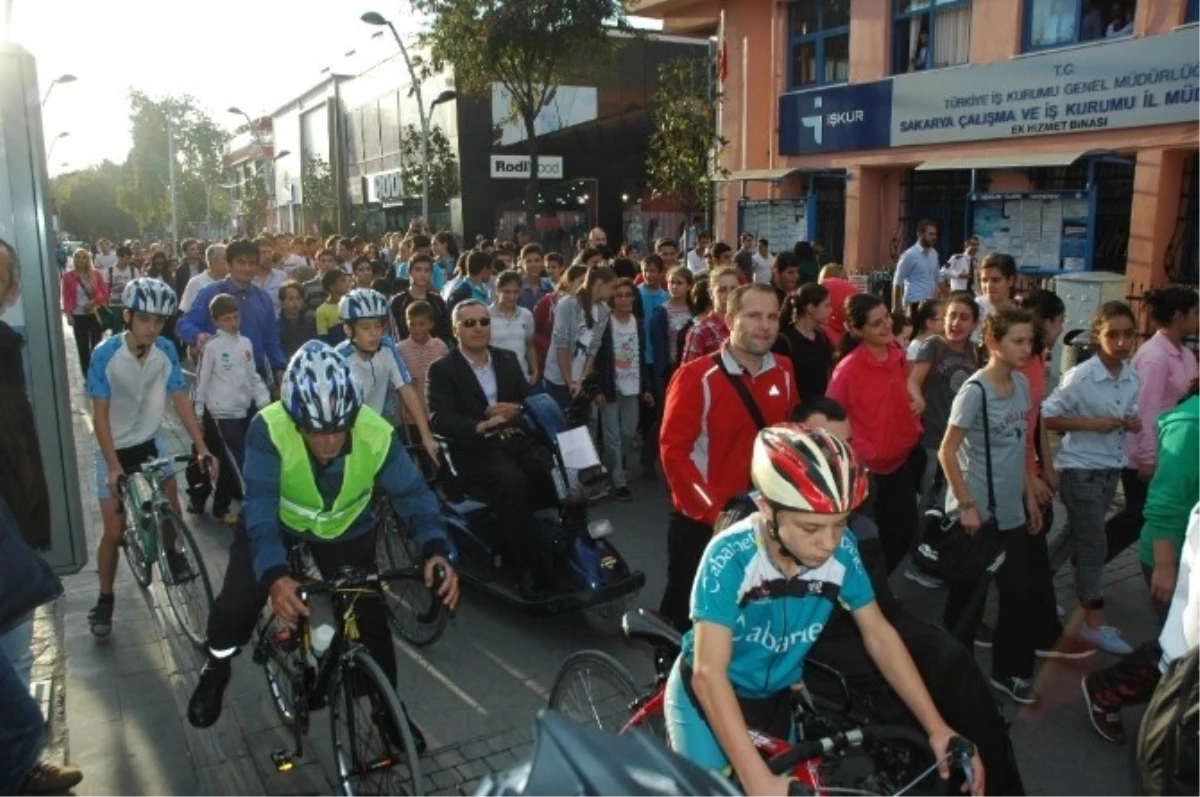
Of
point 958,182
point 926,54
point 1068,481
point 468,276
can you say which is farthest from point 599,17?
point 1068,481

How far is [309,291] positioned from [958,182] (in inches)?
465

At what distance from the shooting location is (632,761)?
151 cm

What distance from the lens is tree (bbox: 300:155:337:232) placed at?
47.0m

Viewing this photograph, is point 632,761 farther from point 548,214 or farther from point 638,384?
point 548,214

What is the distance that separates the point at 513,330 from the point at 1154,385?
16.0 ft

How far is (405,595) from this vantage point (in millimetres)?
5988

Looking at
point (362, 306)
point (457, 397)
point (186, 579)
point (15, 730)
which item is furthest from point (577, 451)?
point (15, 730)

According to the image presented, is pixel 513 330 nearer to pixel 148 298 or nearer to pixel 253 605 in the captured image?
pixel 148 298

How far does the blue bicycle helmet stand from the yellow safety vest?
246 cm

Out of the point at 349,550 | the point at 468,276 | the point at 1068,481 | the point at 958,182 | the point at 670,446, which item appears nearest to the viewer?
the point at 349,550

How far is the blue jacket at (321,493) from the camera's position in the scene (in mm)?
3668

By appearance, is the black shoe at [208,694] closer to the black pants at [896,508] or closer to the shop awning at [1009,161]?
the black pants at [896,508]

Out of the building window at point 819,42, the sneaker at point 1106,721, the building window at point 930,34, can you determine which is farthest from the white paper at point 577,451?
the building window at point 819,42

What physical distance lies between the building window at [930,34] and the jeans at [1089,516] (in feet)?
43.5
